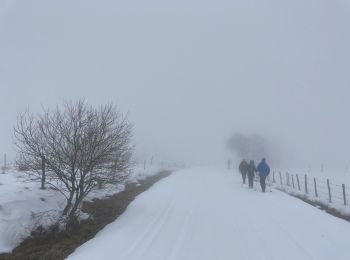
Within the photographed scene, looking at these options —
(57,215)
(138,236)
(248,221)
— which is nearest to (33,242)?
(57,215)

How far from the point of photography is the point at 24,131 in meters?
16.6

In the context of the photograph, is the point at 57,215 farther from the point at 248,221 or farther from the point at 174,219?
the point at 248,221

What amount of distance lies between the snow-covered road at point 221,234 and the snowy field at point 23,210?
86.9 inches

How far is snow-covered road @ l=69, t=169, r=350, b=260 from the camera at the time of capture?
33.9ft

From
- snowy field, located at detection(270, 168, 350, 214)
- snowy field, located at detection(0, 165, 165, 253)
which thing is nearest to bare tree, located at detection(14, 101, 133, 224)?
snowy field, located at detection(0, 165, 165, 253)

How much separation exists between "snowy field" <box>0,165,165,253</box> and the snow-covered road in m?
2.21

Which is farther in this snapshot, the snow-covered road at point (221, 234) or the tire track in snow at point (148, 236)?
the tire track in snow at point (148, 236)

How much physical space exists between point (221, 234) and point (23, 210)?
679cm

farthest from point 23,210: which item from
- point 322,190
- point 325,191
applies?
point 322,190

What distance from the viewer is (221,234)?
1262cm

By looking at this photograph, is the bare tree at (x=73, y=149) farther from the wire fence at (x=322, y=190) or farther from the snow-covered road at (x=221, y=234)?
the wire fence at (x=322, y=190)

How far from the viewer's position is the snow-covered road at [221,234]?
10344 mm

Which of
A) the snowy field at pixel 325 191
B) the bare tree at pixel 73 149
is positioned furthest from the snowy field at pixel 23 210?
the snowy field at pixel 325 191

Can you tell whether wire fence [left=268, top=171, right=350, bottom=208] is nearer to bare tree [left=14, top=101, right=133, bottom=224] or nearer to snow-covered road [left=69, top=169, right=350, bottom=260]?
snow-covered road [left=69, top=169, right=350, bottom=260]
